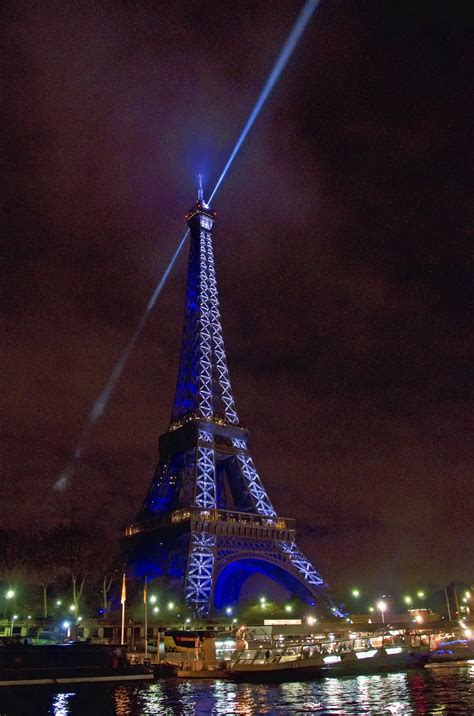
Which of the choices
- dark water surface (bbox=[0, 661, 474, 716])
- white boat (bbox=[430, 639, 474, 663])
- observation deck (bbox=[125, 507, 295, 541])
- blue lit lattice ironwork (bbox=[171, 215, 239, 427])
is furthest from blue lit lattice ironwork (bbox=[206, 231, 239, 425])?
dark water surface (bbox=[0, 661, 474, 716])

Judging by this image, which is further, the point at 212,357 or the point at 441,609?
the point at 441,609

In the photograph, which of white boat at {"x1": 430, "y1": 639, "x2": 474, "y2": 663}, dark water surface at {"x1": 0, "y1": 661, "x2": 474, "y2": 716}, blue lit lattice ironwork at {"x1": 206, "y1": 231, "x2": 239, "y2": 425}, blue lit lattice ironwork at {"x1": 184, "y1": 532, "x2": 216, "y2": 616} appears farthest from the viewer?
blue lit lattice ironwork at {"x1": 206, "y1": 231, "x2": 239, "y2": 425}

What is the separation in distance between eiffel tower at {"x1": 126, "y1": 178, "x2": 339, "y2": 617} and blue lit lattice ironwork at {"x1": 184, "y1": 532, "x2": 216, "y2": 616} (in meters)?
0.11

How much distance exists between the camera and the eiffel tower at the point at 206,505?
69.2 m

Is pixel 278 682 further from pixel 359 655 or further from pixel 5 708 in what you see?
pixel 5 708

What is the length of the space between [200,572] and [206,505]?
9.72 m

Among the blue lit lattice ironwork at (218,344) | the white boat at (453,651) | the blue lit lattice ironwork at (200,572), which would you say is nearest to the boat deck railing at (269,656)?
the white boat at (453,651)

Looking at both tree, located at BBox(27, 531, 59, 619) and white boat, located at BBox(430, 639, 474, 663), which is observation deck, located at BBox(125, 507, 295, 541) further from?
white boat, located at BBox(430, 639, 474, 663)

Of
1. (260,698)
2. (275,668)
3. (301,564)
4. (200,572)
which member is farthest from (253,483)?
(260,698)

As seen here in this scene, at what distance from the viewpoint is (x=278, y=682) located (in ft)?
109

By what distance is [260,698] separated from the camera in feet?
85.3

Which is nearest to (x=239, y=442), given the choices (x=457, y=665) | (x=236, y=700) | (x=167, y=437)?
(x=167, y=437)

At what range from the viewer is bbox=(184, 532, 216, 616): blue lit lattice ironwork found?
6228 centimetres

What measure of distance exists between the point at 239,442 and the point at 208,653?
49.2 m
